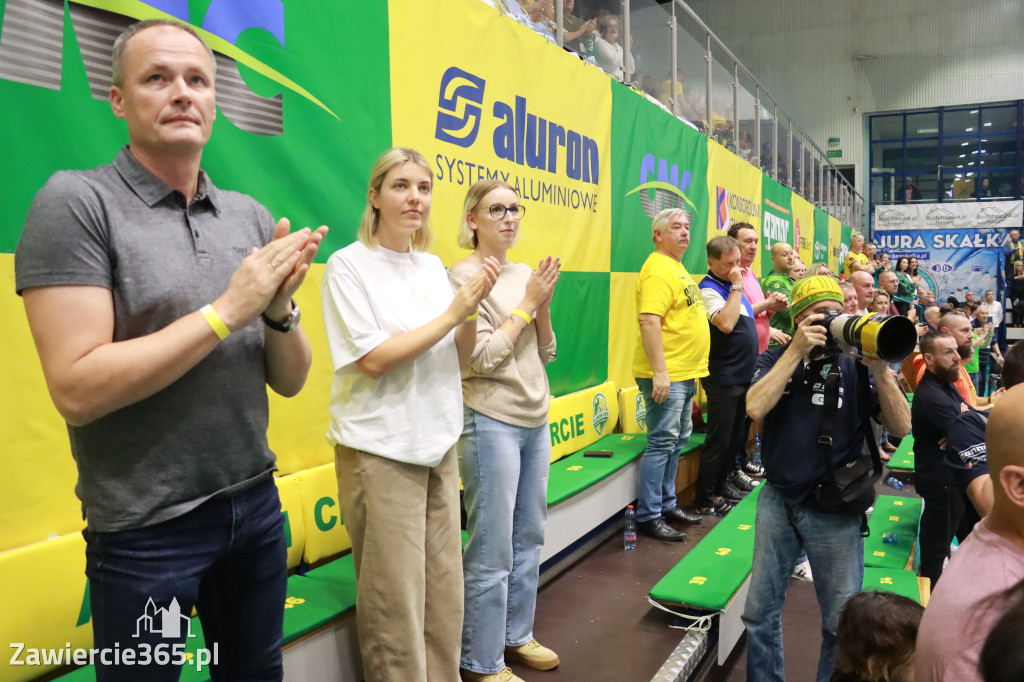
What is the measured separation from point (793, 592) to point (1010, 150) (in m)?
20.7

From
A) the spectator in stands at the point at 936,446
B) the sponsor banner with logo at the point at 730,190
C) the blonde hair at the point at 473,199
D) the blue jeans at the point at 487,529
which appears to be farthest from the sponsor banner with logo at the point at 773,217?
the blue jeans at the point at 487,529

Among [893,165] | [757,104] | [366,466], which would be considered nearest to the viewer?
[366,466]

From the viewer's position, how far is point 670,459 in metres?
4.20

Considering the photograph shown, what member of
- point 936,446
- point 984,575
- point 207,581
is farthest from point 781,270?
point 207,581

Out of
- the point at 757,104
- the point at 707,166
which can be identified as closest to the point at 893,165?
the point at 757,104

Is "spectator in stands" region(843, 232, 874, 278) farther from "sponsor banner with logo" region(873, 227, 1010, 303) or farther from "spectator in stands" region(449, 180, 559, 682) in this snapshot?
"sponsor banner with logo" region(873, 227, 1010, 303)

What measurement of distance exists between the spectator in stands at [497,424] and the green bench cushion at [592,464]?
0.97 meters

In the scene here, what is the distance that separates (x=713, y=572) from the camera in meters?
3.01

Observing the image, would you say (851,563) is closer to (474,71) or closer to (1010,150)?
(474,71)

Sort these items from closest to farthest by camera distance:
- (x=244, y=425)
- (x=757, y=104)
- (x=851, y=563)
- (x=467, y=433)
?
1. (x=244, y=425)
2. (x=851, y=563)
3. (x=467, y=433)
4. (x=757, y=104)

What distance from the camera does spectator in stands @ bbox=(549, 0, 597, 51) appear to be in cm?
451

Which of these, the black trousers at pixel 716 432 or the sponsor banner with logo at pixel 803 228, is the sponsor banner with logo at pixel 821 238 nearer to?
the sponsor banner with logo at pixel 803 228

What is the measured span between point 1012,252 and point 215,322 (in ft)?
65.6

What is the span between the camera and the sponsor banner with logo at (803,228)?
10992 mm
